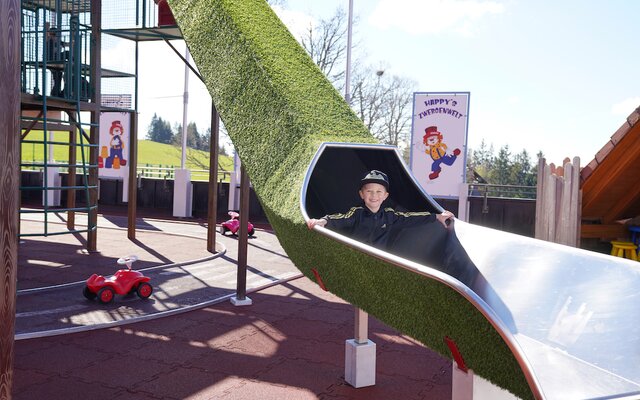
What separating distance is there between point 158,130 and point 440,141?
81.0 metres

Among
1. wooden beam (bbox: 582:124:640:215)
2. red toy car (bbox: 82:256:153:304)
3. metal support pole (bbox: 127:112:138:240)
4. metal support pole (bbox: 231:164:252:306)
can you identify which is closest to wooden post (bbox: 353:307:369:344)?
metal support pole (bbox: 231:164:252:306)

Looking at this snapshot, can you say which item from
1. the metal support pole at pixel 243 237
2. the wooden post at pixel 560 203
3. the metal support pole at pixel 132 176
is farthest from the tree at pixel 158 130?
the wooden post at pixel 560 203

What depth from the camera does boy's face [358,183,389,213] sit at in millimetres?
4969

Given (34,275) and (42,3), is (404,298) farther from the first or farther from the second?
(42,3)

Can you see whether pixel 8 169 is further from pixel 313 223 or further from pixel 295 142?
pixel 295 142

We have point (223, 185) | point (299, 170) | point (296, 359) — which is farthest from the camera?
point (223, 185)

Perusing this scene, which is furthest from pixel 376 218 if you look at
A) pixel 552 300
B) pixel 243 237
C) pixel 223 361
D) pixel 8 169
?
pixel 243 237

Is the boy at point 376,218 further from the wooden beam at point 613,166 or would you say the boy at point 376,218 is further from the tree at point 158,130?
the tree at point 158,130

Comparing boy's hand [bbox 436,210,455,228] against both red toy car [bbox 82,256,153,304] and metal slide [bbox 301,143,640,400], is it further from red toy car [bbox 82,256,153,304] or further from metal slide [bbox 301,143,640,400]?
red toy car [bbox 82,256,153,304]

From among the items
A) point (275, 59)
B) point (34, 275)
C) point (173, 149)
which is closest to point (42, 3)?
point (34, 275)

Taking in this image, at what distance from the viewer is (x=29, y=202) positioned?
22000 mm

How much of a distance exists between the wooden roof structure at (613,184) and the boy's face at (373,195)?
3.47 meters

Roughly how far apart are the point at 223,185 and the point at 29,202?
8114 millimetres

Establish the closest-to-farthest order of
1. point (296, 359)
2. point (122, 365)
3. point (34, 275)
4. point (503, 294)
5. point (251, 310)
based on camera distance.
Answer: point (503, 294), point (122, 365), point (296, 359), point (251, 310), point (34, 275)
